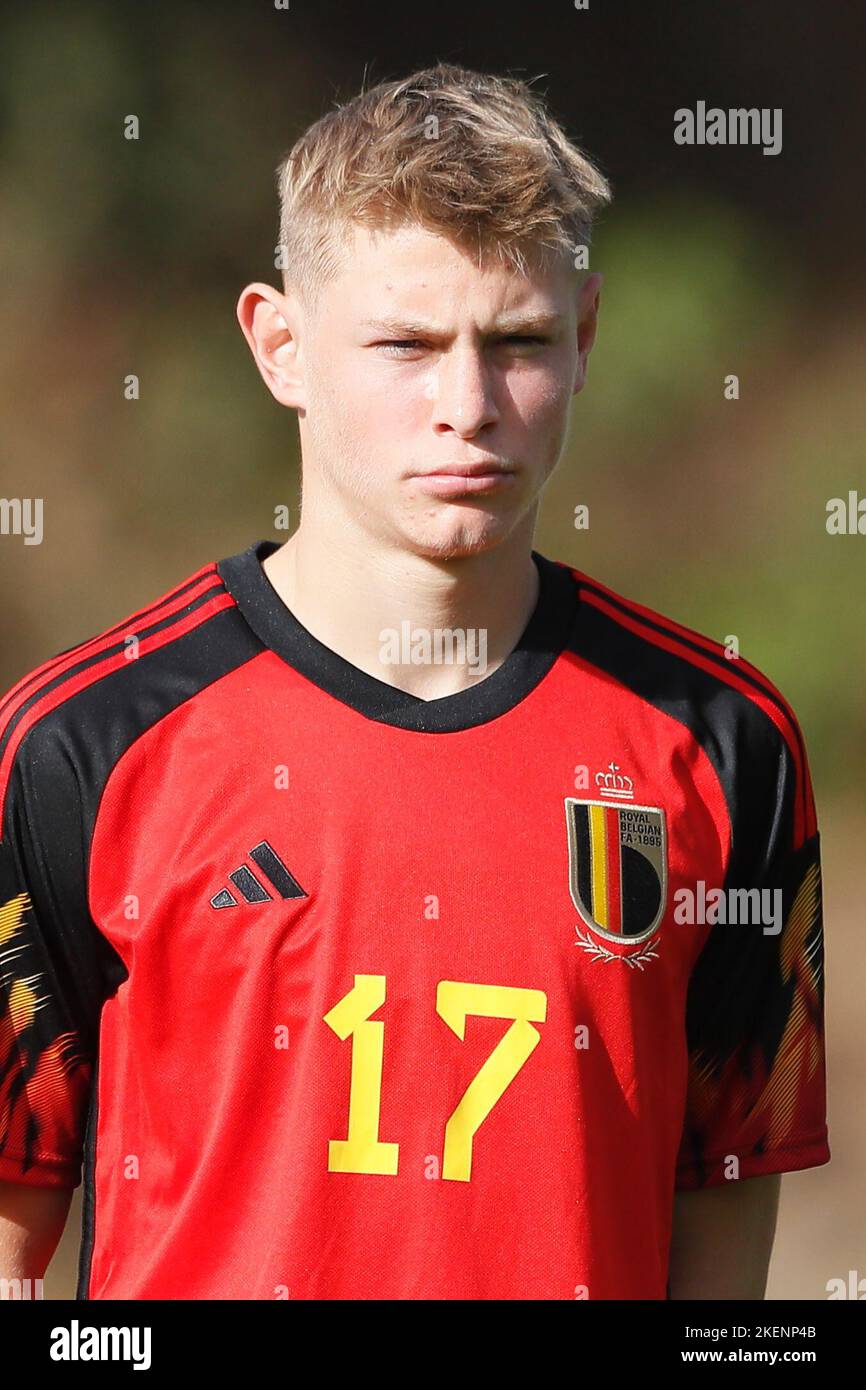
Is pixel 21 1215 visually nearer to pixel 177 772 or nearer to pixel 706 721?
pixel 177 772

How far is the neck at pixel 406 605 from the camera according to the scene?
157 centimetres

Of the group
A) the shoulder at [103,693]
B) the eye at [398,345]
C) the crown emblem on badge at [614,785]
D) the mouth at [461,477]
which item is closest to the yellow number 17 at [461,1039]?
the crown emblem on badge at [614,785]

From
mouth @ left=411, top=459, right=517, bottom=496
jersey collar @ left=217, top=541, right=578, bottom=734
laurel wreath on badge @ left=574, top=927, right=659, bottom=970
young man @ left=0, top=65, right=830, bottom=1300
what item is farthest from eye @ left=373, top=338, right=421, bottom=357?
laurel wreath on badge @ left=574, top=927, right=659, bottom=970

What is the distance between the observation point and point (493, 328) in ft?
4.84

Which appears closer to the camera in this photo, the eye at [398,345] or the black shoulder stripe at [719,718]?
Result: the eye at [398,345]

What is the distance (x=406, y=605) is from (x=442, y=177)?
14.6 inches

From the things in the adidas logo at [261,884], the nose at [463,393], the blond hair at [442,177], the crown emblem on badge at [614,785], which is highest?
the blond hair at [442,177]

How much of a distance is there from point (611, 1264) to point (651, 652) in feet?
1.87

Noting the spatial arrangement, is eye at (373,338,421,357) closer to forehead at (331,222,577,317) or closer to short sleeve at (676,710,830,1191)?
forehead at (331,222,577,317)

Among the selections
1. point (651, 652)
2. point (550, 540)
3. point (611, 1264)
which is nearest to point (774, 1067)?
point (611, 1264)

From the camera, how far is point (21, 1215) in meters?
1.66

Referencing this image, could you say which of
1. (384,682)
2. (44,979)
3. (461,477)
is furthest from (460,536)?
(44,979)

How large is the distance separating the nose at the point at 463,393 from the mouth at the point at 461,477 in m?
0.03

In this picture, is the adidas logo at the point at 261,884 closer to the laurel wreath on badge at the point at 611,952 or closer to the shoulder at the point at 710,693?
the laurel wreath on badge at the point at 611,952
